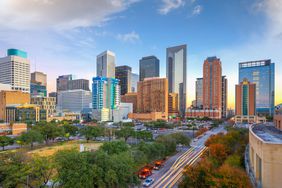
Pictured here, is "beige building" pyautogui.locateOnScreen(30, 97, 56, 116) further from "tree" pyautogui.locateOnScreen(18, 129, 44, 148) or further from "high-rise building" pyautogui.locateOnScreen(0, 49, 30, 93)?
"tree" pyautogui.locateOnScreen(18, 129, 44, 148)

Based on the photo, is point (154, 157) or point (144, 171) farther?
point (154, 157)

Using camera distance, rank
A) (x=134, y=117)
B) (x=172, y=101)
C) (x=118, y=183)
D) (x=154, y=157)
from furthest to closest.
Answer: (x=172, y=101) → (x=134, y=117) → (x=154, y=157) → (x=118, y=183)

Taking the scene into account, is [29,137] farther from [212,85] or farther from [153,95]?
[212,85]

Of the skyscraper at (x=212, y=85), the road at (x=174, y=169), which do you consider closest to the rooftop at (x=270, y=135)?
the road at (x=174, y=169)

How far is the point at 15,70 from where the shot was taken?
150125 mm

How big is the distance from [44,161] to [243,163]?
33.3 metres

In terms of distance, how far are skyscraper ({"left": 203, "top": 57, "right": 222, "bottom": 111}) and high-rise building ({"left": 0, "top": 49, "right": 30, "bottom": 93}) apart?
165095 millimetres

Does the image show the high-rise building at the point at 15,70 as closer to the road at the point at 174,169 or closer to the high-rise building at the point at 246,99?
the road at the point at 174,169

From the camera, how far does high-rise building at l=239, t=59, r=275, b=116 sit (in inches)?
7008

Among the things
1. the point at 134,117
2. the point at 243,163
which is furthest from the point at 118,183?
the point at 134,117

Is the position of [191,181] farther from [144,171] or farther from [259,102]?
[259,102]

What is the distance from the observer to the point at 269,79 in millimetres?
177125

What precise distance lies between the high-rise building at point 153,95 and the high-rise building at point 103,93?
1467 inches

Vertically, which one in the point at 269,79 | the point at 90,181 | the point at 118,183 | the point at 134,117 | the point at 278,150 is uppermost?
the point at 269,79
